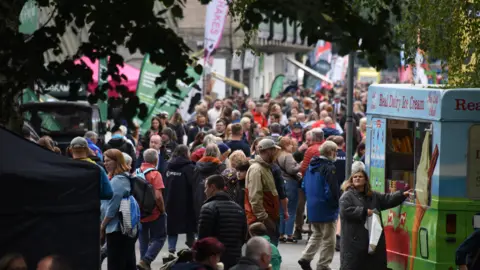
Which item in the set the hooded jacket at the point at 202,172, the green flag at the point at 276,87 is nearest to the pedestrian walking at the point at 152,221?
the hooded jacket at the point at 202,172

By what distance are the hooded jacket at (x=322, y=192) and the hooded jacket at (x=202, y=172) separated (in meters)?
1.13

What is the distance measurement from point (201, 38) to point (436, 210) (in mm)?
45760

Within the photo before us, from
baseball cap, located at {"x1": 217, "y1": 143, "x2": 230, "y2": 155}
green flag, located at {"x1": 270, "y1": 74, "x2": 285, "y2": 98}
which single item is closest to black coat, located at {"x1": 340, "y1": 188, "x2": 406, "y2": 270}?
baseball cap, located at {"x1": 217, "y1": 143, "x2": 230, "y2": 155}

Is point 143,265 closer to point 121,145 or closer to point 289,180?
point 289,180

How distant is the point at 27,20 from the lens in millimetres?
27000

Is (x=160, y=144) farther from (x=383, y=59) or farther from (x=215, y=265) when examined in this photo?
(x=383, y=59)

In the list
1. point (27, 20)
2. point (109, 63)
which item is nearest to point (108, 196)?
point (109, 63)

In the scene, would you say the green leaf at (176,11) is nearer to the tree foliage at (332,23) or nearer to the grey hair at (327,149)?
the tree foliage at (332,23)

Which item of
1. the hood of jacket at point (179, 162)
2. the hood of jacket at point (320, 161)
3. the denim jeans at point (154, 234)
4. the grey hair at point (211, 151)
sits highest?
the grey hair at point (211, 151)

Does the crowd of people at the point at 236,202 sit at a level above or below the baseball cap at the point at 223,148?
below

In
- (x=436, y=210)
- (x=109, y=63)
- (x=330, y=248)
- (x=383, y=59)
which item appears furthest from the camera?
(x=330, y=248)

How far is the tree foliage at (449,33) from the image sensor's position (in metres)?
14.8

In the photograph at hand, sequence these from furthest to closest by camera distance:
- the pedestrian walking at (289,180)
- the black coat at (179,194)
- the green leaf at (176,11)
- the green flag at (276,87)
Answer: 1. the green flag at (276,87)
2. the pedestrian walking at (289,180)
3. the black coat at (179,194)
4. the green leaf at (176,11)

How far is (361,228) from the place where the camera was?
1368 cm
